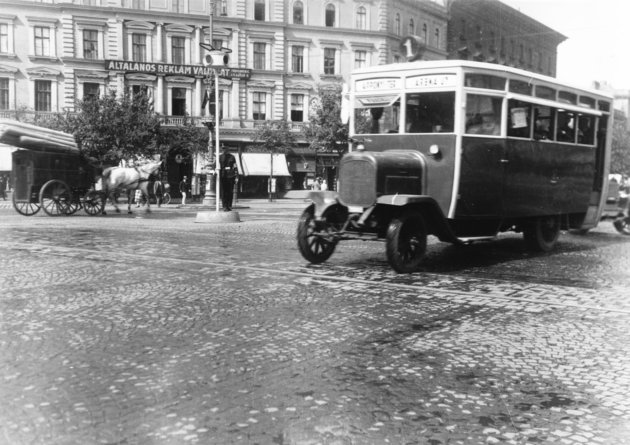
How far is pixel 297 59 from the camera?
161ft

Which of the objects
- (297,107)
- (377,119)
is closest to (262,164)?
(297,107)

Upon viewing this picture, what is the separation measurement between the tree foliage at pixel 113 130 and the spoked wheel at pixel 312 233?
27.5 m

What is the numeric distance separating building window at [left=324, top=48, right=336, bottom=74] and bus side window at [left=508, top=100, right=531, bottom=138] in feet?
132

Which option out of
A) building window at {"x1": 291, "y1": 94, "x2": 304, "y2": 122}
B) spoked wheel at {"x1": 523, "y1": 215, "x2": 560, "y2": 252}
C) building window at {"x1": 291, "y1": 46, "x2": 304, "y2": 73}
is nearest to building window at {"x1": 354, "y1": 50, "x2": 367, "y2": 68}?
building window at {"x1": 291, "y1": 46, "x2": 304, "y2": 73}

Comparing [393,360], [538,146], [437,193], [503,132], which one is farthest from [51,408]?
[538,146]

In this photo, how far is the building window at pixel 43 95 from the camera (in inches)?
1702

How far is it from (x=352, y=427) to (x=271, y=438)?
442mm

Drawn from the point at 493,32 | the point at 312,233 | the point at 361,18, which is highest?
the point at 493,32

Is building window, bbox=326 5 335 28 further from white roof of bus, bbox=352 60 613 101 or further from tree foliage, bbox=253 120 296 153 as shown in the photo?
white roof of bus, bbox=352 60 613 101

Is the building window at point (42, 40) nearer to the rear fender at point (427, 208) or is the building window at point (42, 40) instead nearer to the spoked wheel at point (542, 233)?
the spoked wheel at point (542, 233)

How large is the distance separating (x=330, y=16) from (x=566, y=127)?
38793mm

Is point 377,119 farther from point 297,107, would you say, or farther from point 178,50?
point 297,107

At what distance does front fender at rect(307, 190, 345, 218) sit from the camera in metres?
9.51

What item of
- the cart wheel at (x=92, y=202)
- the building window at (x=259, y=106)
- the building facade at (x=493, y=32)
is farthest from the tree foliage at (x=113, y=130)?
the building facade at (x=493, y=32)
